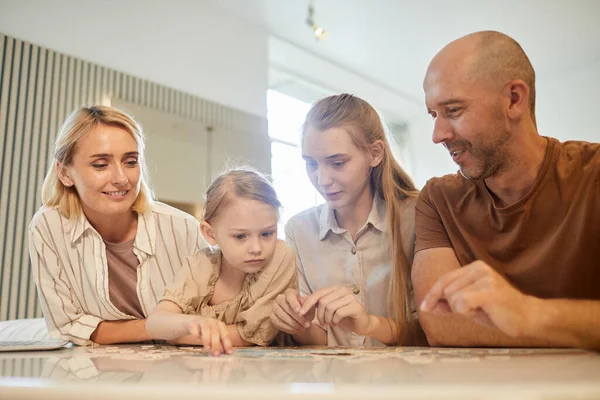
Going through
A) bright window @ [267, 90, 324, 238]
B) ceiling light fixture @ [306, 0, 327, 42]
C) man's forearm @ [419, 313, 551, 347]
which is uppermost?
ceiling light fixture @ [306, 0, 327, 42]

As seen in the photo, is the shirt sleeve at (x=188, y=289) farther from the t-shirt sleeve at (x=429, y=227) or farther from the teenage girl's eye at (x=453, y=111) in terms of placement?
the teenage girl's eye at (x=453, y=111)

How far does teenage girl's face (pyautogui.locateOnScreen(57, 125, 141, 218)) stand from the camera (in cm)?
162

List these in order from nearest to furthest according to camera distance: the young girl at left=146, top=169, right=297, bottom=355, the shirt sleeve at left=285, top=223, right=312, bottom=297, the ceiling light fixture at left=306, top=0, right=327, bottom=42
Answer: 1. the young girl at left=146, top=169, right=297, bottom=355
2. the shirt sleeve at left=285, top=223, right=312, bottom=297
3. the ceiling light fixture at left=306, top=0, right=327, bottom=42

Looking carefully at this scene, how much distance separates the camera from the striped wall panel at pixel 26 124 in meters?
3.39

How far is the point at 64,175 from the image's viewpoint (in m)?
1.70

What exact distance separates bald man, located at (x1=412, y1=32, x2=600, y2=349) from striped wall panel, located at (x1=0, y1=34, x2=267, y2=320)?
3020mm

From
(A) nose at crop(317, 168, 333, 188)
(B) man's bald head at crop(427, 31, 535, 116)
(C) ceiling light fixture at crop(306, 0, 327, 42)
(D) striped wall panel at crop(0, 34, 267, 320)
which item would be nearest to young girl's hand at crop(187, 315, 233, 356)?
(A) nose at crop(317, 168, 333, 188)

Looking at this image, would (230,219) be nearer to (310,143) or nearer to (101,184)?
(310,143)

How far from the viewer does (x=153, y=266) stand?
1.67m

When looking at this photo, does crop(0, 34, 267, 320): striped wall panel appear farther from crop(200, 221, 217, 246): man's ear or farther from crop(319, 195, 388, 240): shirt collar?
crop(319, 195, 388, 240): shirt collar

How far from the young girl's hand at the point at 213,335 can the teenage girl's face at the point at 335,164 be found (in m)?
0.66

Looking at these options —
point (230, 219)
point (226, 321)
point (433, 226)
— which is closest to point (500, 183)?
point (433, 226)

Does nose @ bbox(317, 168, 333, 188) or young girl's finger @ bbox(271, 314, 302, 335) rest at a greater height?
Answer: nose @ bbox(317, 168, 333, 188)

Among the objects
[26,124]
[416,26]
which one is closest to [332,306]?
[26,124]
